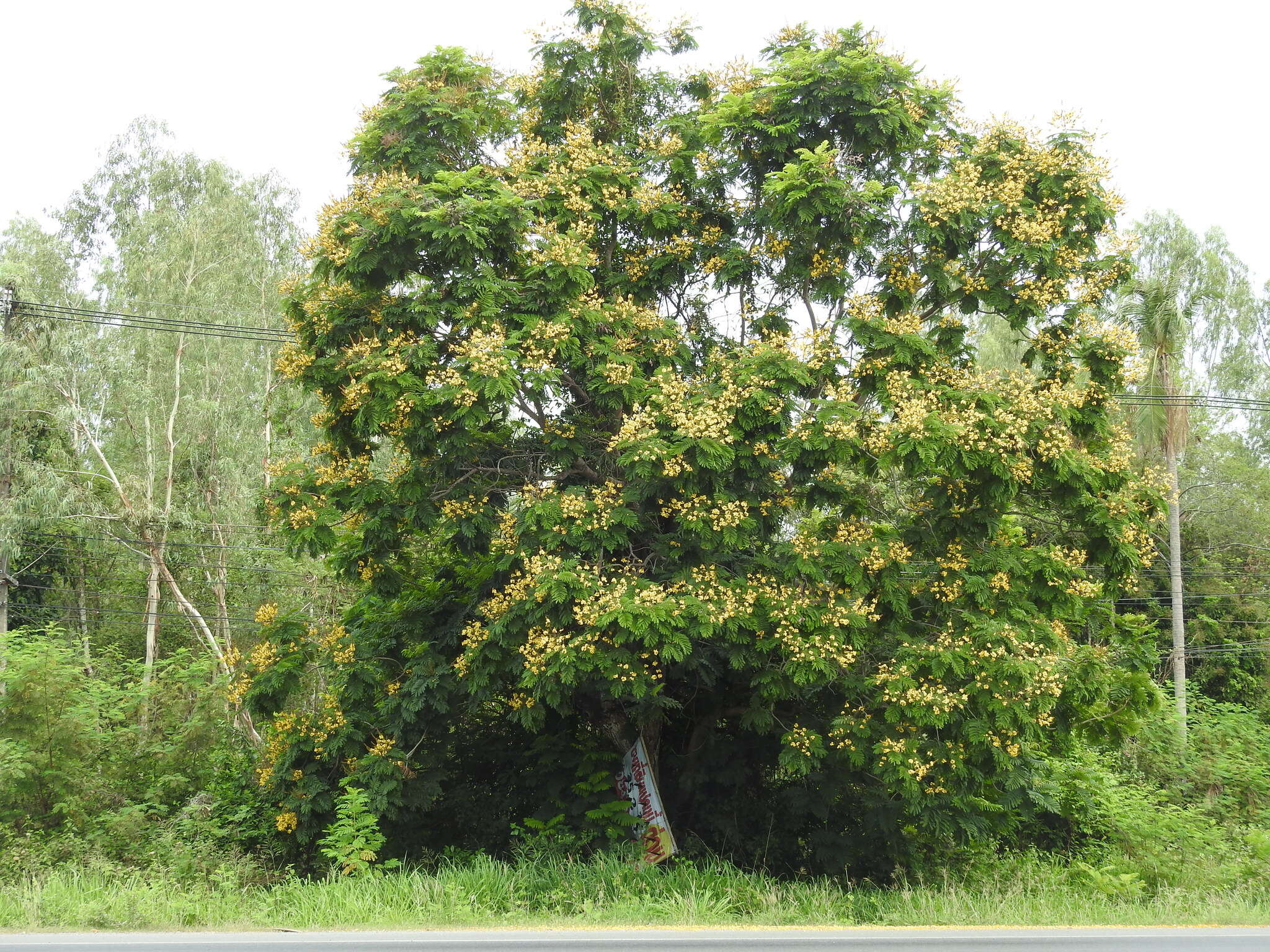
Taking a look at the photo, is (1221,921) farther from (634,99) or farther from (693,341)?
(634,99)

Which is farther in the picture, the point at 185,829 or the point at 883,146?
the point at 185,829

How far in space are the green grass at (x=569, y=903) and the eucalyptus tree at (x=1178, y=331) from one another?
476cm

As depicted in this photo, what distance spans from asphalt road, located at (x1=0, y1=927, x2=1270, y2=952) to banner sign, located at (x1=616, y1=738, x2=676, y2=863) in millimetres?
4189

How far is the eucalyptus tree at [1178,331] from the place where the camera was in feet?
77.5

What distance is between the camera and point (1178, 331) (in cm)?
2372

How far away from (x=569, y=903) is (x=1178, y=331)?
68.8 ft

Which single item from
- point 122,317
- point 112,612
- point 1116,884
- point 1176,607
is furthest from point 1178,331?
point 112,612

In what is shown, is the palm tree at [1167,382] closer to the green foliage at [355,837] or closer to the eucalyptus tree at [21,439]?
the green foliage at [355,837]

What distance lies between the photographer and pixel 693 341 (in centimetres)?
1227

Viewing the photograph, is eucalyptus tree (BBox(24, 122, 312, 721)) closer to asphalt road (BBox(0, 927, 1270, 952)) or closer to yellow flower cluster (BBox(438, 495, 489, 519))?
yellow flower cluster (BBox(438, 495, 489, 519))

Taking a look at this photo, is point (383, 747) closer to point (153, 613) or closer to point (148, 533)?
point (148, 533)

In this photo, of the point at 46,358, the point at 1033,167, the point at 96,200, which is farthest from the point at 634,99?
the point at 96,200

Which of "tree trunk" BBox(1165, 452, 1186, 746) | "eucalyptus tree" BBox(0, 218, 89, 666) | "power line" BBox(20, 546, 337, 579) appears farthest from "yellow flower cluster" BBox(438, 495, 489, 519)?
"tree trunk" BBox(1165, 452, 1186, 746)

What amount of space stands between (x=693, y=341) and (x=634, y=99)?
3.25 meters
